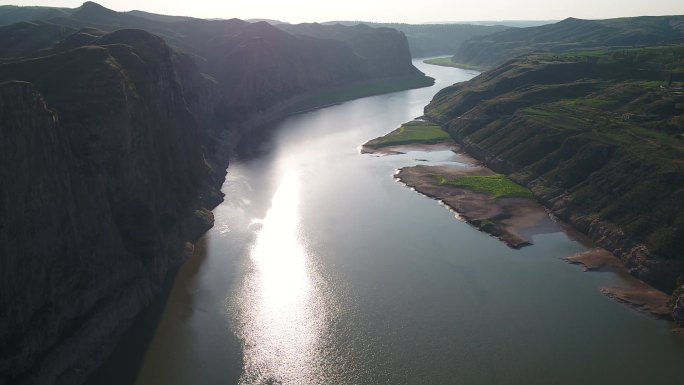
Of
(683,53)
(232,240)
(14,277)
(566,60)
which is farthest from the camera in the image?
(566,60)

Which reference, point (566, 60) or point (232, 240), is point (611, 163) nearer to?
point (232, 240)

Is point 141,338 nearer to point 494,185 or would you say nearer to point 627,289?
point 627,289

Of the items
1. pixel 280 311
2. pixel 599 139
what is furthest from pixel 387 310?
pixel 599 139

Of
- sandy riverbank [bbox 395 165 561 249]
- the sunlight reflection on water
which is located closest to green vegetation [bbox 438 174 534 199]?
sandy riverbank [bbox 395 165 561 249]

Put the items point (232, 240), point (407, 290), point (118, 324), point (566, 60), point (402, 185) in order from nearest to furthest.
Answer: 1. point (118, 324)
2. point (407, 290)
3. point (232, 240)
4. point (402, 185)
5. point (566, 60)

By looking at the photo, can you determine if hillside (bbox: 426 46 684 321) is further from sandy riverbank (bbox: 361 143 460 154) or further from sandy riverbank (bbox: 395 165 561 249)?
sandy riverbank (bbox: 361 143 460 154)

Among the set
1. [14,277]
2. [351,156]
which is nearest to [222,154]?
[351,156]
